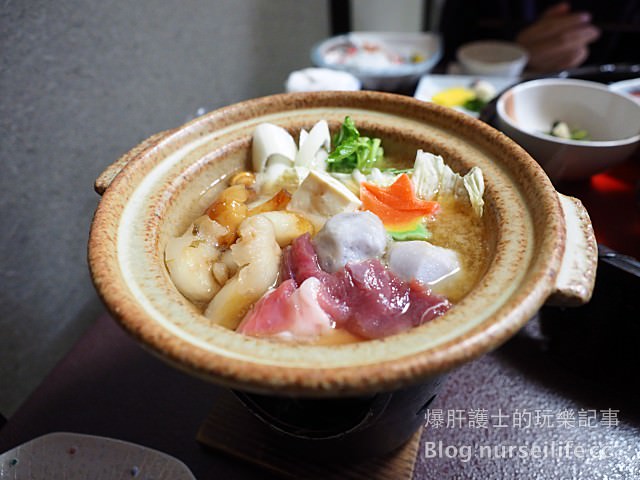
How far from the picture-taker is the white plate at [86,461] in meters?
1.14

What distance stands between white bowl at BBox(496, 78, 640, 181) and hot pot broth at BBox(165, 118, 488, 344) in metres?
0.56

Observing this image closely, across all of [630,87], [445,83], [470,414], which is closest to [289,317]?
[470,414]

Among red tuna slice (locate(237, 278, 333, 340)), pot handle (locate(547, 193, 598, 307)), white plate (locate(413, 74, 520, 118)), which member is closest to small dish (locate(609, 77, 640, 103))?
white plate (locate(413, 74, 520, 118))

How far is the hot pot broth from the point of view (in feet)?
3.00

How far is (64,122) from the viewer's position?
1.73 m

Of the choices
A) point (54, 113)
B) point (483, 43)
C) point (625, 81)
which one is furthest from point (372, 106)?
point (483, 43)

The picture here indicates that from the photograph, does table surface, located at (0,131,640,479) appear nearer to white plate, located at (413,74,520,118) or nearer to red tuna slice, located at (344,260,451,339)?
red tuna slice, located at (344,260,451,339)

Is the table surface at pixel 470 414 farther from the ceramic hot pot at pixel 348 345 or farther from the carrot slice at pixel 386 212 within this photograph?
the carrot slice at pixel 386 212

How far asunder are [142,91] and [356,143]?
4.23 feet

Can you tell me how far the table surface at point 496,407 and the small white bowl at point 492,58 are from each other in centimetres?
162

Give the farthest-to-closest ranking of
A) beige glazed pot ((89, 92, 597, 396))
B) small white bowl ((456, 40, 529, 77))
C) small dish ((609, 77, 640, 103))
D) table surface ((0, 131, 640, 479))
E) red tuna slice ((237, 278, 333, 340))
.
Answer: small white bowl ((456, 40, 529, 77)), small dish ((609, 77, 640, 103)), table surface ((0, 131, 640, 479)), red tuna slice ((237, 278, 333, 340)), beige glazed pot ((89, 92, 597, 396))

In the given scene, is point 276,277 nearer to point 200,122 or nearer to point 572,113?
point 200,122

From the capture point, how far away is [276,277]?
1033mm

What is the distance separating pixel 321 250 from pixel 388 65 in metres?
2.27
